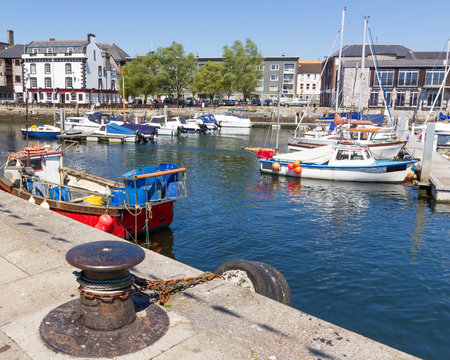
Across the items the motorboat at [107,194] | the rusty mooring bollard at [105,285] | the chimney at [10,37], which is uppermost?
the chimney at [10,37]

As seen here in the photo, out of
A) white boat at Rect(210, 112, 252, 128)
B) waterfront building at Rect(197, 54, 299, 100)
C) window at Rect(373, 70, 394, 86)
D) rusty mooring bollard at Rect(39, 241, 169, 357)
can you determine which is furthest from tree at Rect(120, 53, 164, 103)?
rusty mooring bollard at Rect(39, 241, 169, 357)

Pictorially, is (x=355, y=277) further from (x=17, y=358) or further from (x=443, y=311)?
(x=17, y=358)

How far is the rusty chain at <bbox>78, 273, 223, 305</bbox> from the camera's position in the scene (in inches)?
195

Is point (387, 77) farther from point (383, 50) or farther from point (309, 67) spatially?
point (309, 67)

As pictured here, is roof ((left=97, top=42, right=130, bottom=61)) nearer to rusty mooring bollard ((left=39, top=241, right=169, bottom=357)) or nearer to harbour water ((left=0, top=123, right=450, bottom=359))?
harbour water ((left=0, top=123, right=450, bottom=359))

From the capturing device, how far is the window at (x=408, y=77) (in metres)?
74.1

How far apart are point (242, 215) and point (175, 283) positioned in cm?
1216

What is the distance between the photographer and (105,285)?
4.90m

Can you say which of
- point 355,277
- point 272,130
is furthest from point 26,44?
point 355,277

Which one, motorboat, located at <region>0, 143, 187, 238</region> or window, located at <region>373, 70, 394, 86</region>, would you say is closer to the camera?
motorboat, located at <region>0, 143, 187, 238</region>

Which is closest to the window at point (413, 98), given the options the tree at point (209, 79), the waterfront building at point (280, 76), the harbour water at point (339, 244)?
the tree at point (209, 79)

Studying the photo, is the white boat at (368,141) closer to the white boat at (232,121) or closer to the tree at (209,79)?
the white boat at (232,121)

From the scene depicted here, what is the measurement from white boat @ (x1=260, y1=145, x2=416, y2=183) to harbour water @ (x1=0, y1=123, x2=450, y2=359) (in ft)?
2.35

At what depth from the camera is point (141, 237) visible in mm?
15016
